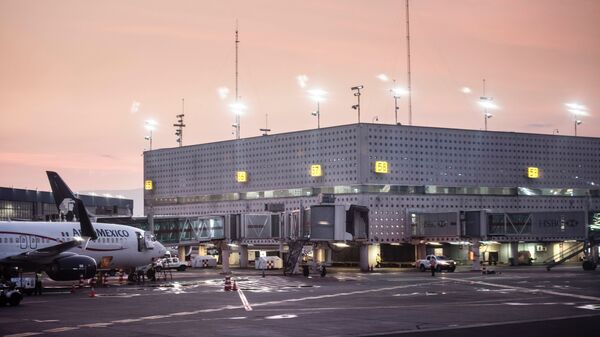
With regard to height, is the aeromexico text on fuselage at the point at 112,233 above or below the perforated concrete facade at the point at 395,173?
below

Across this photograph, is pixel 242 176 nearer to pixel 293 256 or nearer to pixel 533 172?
pixel 293 256

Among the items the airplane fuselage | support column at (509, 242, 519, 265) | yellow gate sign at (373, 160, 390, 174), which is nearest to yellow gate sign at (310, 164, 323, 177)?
yellow gate sign at (373, 160, 390, 174)

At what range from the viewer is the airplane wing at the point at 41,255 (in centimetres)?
5128

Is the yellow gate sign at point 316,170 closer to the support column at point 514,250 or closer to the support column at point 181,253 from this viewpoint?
the support column at point 514,250

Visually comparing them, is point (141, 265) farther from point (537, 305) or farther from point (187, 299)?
point (537, 305)

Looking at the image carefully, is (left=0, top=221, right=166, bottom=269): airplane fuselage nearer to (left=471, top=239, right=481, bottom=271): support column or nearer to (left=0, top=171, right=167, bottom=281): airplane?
(left=0, top=171, right=167, bottom=281): airplane

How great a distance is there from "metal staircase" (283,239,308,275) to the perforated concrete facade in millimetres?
19375

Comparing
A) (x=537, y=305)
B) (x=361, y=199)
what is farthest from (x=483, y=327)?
(x=361, y=199)

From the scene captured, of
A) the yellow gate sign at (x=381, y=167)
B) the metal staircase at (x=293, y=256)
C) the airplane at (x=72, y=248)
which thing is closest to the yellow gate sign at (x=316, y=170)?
the yellow gate sign at (x=381, y=167)

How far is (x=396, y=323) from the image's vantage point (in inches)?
1170

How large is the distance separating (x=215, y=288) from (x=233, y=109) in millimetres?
67632

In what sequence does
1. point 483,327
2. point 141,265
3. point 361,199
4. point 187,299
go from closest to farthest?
→ point 483,327 → point 187,299 → point 141,265 → point 361,199

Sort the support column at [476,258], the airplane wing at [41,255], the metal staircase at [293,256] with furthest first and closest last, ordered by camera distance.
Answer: the support column at [476,258], the metal staircase at [293,256], the airplane wing at [41,255]

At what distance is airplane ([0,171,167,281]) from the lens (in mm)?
52219
